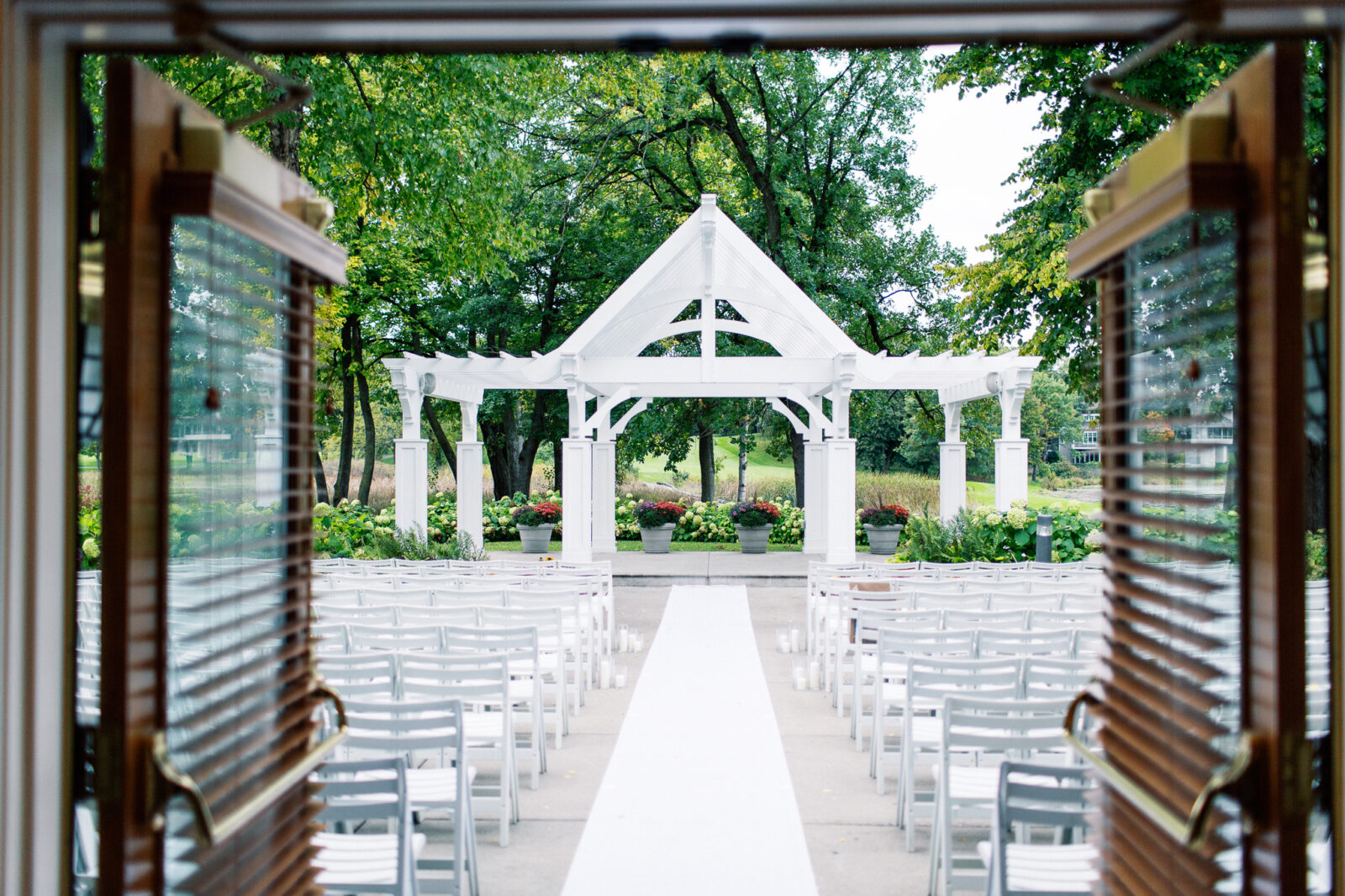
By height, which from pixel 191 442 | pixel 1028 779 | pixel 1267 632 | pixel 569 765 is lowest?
pixel 569 765

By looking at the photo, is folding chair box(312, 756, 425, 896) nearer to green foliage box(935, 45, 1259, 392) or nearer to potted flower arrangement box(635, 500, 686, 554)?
green foliage box(935, 45, 1259, 392)

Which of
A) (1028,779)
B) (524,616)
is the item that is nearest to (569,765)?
(524,616)

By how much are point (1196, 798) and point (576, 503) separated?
1243cm

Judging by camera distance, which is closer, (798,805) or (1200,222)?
(1200,222)

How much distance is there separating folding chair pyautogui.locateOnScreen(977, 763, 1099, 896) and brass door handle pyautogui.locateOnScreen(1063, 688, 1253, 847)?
0.48 m

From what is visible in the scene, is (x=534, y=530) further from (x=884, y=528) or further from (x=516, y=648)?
(x=516, y=648)

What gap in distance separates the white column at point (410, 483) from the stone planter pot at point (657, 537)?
5.85 metres

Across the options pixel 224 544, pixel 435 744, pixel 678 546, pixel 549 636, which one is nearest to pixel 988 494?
pixel 678 546

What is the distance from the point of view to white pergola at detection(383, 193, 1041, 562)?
13.7m

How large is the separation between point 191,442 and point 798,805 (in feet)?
13.5

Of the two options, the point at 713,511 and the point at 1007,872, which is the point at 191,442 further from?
the point at 713,511

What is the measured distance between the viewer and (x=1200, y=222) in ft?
7.70

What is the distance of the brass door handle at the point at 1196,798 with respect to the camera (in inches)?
80.0

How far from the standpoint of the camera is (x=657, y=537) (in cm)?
1931
